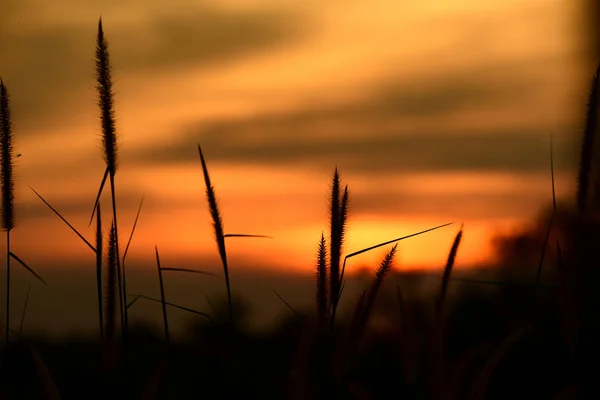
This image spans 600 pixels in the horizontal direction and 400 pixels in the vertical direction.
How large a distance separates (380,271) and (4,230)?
1169 mm

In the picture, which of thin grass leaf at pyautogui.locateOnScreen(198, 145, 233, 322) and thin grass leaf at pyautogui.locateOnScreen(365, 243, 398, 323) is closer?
thin grass leaf at pyautogui.locateOnScreen(365, 243, 398, 323)

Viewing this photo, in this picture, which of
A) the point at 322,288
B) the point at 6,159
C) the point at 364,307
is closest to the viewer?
the point at 364,307

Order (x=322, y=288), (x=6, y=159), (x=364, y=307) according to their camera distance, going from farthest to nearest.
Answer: (x=6, y=159) < (x=322, y=288) < (x=364, y=307)

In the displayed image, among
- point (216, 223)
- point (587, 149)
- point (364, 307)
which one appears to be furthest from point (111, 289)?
point (587, 149)

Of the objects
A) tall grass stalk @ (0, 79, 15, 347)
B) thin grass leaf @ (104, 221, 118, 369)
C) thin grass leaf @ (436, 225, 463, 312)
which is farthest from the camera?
tall grass stalk @ (0, 79, 15, 347)

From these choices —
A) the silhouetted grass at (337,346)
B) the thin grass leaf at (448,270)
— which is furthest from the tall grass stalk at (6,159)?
the thin grass leaf at (448,270)

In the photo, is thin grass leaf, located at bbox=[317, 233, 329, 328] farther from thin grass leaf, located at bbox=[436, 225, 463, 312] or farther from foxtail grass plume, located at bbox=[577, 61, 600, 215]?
foxtail grass plume, located at bbox=[577, 61, 600, 215]

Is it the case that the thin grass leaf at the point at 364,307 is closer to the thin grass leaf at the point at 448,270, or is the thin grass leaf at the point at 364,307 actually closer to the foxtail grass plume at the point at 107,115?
the thin grass leaf at the point at 448,270

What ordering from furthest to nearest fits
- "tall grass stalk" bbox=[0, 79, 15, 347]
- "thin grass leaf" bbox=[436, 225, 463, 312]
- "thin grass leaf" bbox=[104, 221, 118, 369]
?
"tall grass stalk" bbox=[0, 79, 15, 347] < "thin grass leaf" bbox=[104, 221, 118, 369] < "thin grass leaf" bbox=[436, 225, 463, 312]

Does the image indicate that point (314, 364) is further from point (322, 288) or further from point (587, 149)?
point (587, 149)

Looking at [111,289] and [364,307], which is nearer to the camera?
[364,307]

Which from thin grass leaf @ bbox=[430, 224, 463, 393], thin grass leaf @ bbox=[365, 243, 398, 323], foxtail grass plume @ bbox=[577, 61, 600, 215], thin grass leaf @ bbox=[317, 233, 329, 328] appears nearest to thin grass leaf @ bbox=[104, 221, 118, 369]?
thin grass leaf @ bbox=[317, 233, 329, 328]

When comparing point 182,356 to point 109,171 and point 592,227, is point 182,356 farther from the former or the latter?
point 592,227

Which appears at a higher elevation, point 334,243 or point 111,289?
point 334,243
